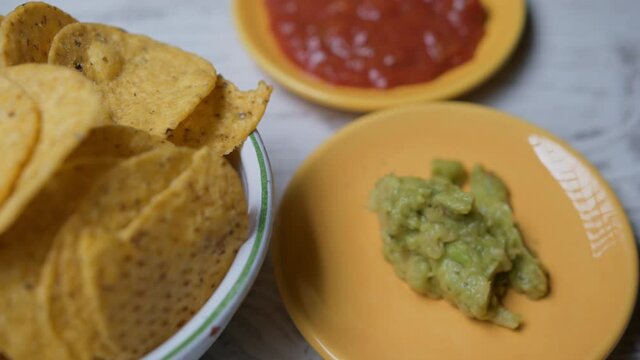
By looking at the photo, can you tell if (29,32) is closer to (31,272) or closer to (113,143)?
(113,143)

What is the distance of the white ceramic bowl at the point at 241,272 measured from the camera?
2.73ft

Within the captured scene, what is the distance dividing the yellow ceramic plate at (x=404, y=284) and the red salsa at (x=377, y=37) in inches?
6.7

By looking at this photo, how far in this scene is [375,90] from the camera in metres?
1.45

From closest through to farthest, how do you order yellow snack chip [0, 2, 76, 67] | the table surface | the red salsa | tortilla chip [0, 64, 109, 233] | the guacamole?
tortilla chip [0, 64, 109, 233] → yellow snack chip [0, 2, 76, 67] → the guacamole → the table surface → the red salsa

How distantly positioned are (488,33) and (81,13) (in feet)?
3.21

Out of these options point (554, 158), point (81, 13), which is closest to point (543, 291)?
point (554, 158)

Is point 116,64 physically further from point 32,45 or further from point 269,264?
point 269,264

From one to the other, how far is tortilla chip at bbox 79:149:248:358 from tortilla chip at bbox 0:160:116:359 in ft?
0.19

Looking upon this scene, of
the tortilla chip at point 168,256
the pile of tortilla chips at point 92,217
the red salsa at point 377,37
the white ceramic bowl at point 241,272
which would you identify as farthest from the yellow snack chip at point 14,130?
the red salsa at point 377,37

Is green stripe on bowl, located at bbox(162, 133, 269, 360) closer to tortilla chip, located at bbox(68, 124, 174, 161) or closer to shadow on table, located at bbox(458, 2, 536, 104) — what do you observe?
tortilla chip, located at bbox(68, 124, 174, 161)

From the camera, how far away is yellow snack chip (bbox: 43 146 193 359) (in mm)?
750

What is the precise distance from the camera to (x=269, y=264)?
48.4 inches

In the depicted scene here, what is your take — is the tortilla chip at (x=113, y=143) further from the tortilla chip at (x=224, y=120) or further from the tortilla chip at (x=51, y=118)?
the tortilla chip at (x=224, y=120)

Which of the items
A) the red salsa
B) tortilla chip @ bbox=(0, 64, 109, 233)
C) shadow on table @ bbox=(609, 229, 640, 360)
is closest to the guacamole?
shadow on table @ bbox=(609, 229, 640, 360)
